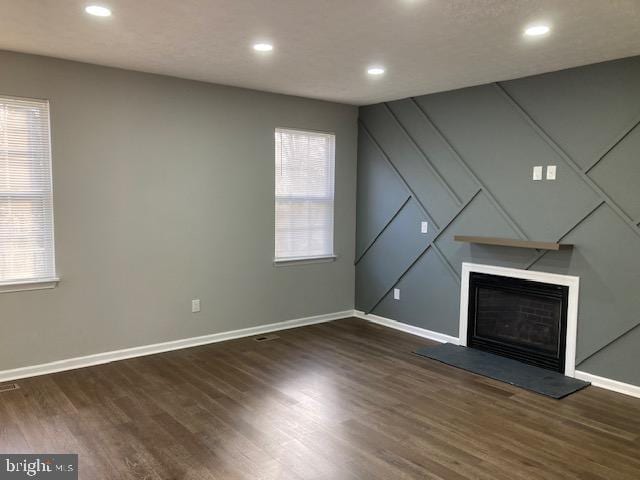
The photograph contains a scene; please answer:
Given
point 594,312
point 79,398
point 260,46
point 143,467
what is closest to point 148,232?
point 79,398

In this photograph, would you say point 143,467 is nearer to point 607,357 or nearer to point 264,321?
point 264,321

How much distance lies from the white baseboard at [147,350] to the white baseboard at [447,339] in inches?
18.3

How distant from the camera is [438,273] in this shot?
5.03 meters

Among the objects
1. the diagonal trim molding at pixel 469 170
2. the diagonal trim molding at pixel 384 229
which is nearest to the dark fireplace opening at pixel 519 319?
the diagonal trim molding at pixel 469 170

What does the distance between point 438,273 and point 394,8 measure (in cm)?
295

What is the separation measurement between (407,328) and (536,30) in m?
3.26

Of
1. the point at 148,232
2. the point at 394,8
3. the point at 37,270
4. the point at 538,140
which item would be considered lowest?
the point at 37,270

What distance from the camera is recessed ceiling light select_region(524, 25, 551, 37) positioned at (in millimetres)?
2943

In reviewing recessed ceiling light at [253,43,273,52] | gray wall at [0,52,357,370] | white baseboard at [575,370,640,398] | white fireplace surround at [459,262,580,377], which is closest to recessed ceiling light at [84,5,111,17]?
recessed ceiling light at [253,43,273,52]

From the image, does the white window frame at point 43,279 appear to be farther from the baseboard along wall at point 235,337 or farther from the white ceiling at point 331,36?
the baseboard along wall at point 235,337

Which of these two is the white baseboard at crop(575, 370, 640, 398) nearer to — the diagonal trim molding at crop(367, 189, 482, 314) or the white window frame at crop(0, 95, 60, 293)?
the diagonal trim molding at crop(367, 189, 482, 314)

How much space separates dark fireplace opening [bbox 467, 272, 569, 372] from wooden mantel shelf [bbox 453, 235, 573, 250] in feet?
1.15

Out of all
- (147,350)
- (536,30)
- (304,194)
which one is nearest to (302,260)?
(304,194)

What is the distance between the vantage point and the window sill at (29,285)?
12.4 ft
